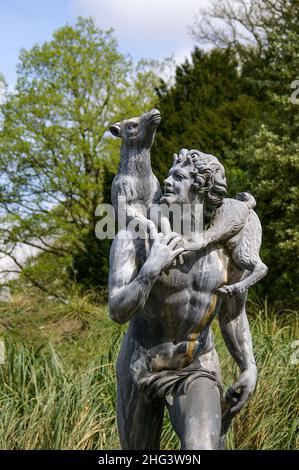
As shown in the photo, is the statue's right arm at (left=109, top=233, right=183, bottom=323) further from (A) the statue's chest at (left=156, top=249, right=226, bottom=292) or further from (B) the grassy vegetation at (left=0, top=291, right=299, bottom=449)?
(B) the grassy vegetation at (left=0, top=291, right=299, bottom=449)

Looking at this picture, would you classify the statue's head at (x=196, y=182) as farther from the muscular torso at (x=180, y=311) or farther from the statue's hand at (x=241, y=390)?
the statue's hand at (x=241, y=390)

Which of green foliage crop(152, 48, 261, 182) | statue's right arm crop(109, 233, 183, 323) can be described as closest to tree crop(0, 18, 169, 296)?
green foliage crop(152, 48, 261, 182)

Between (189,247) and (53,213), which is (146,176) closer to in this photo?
(189,247)

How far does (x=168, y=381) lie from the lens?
3766 millimetres

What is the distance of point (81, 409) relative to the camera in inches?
243

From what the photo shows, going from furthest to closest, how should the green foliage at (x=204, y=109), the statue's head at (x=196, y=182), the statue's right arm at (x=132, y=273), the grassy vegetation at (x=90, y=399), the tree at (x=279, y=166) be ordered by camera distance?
1. the green foliage at (x=204, y=109)
2. the tree at (x=279, y=166)
3. the grassy vegetation at (x=90, y=399)
4. the statue's head at (x=196, y=182)
5. the statue's right arm at (x=132, y=273)

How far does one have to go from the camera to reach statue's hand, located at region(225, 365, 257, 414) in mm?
3877

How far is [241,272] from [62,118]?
1581cm

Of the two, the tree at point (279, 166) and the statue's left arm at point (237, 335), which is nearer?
the statue's left arm at point (237, 335)

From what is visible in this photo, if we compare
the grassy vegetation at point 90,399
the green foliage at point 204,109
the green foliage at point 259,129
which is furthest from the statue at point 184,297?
the green foliage at point 204,109

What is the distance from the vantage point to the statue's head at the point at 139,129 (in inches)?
150

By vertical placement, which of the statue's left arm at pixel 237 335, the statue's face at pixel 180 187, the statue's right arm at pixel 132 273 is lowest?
the statue's left arm at pixel 237 335

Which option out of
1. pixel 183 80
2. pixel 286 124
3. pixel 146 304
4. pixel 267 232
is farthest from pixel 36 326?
pixel 183 80

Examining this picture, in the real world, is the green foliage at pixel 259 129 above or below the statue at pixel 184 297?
above
